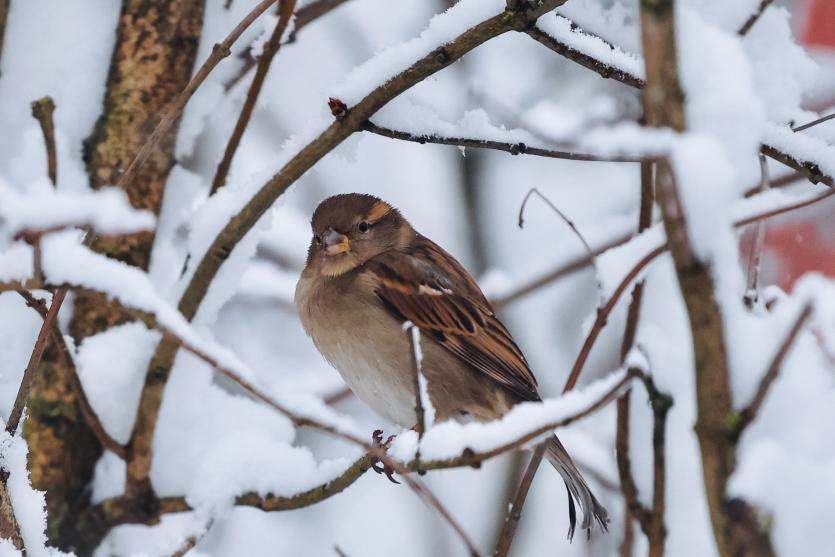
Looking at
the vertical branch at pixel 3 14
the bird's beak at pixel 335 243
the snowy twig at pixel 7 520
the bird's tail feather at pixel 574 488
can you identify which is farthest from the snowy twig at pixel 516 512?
the vertical branch at pixel 3 14

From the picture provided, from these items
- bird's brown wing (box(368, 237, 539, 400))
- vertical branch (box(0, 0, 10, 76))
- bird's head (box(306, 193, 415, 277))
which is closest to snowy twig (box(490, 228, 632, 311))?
bird's brown wing (box(368, 237, 539, 400))

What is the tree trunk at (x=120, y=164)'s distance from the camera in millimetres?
3199

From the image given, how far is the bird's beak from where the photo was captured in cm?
388

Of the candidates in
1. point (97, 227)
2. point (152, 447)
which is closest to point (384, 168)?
point (152, 447)

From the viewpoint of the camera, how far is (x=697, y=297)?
4.17ft

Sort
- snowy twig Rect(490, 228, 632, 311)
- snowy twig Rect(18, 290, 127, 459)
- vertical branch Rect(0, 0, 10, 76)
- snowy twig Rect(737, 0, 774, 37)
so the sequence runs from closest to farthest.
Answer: snowy twig Rect(737, 0, 774, 37) → snowy twig Rect(18, 290, 127, 459) → vertical branch Rect(0, 0, 10, 76) → snowy twig Rect(490, 228, 632, 311)

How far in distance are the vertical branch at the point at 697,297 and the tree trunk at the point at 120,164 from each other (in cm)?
235

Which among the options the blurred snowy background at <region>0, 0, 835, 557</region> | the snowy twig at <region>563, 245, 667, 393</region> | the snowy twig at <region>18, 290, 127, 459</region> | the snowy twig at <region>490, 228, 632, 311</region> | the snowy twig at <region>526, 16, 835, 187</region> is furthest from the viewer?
the snowy twig at <region>490, 228, 632, 311</region>

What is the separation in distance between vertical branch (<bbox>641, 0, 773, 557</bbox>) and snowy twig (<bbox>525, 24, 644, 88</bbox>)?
3.90 ft

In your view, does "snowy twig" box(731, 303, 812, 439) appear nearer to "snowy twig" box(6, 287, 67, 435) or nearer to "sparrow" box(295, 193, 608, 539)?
"snowy twig" box(6, 287, 67, 435)

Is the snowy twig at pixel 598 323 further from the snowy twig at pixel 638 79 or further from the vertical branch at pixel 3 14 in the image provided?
the vertical branch at pixel 3 14

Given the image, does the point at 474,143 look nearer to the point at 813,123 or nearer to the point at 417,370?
the point at 813,123

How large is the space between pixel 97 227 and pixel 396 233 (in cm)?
297

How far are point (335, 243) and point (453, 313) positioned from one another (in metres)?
0.51
